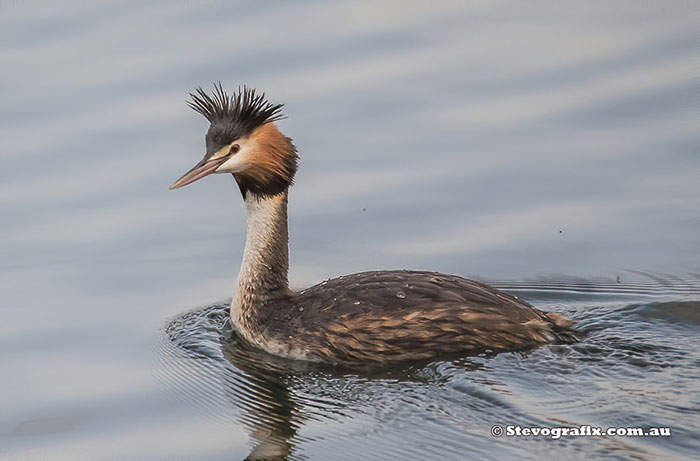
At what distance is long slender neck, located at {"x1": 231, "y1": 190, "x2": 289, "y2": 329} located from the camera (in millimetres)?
10102

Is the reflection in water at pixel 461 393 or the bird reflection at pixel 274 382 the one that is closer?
the reflection in water at pixel 461 393

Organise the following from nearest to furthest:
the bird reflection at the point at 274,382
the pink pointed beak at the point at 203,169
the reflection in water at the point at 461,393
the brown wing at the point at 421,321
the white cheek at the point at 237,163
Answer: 1. the reflection in water at the point at 461,393
2. the bird reflection at the point at 274,382
3. the brown wing at the point at 421,321
4. the pink pointed beak at the point at 203,169
5. the white cheek at the point at 237,163

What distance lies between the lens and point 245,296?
33.1ft

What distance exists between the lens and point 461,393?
8523 millimetres

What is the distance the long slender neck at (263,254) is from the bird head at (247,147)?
0.11m

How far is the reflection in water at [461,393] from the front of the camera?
778cm

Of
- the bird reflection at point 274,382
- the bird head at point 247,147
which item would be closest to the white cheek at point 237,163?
the bird head at point 247,147

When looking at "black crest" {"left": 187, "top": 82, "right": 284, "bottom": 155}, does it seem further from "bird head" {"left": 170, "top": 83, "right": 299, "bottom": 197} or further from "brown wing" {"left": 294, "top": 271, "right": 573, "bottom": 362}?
"brown wing" {"left": 294, "top": 271, "right": 573, "bottom": 362}

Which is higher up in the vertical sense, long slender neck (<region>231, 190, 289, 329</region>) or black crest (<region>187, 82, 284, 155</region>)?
black crest (<region>187, 82, 284, 155</region>)

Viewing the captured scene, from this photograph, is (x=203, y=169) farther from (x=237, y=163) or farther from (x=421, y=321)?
(x=421, y=321)

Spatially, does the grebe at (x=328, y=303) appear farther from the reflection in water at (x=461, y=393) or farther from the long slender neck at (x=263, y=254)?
the reflection in water at (x=461, y=393)

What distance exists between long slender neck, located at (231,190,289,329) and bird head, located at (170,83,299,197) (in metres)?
0.11

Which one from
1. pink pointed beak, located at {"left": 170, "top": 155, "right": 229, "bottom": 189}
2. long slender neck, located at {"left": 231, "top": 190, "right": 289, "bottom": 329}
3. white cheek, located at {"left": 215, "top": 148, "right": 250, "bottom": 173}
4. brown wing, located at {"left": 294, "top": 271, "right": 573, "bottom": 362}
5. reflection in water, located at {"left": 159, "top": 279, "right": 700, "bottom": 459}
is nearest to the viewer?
reflection in water, located at {"left": 159, "top": 279, "right": 700, "bottom": 459}

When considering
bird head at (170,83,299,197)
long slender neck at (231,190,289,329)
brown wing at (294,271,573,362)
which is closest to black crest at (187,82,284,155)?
bird head at (170,83,299,197)
